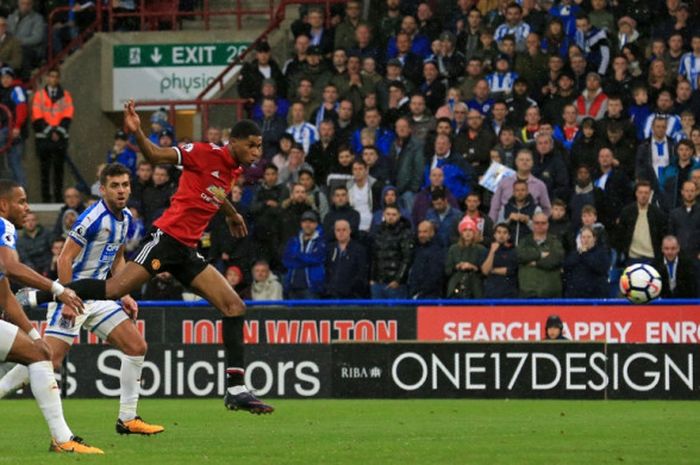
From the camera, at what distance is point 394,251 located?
20.2m

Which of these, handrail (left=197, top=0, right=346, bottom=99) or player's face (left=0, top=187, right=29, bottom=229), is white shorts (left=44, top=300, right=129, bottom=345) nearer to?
player's face (left=0, top=187, right=29, bottom=229)

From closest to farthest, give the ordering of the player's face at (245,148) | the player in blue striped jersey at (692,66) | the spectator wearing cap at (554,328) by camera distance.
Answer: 1. the player's face at (245,148)
2. the spectator wearing cap at (554,328)
3. the player in blue striped jersey at (692,66)

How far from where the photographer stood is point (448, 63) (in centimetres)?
2266

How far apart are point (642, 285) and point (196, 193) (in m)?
5.67

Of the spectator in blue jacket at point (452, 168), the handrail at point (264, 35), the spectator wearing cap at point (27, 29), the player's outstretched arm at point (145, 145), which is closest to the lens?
the player's outstretched arm at point (145, 145)

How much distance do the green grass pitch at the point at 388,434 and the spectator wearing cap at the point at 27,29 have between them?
35.7ft

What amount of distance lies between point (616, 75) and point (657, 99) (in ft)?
2.37

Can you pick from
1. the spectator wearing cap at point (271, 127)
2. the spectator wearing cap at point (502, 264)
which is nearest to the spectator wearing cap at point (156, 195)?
the spectator wearing cap at point (271, 127)

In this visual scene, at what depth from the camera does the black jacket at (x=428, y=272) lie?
781 inches

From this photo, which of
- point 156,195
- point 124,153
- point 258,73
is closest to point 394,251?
point 156,195

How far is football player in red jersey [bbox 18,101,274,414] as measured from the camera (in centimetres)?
1246

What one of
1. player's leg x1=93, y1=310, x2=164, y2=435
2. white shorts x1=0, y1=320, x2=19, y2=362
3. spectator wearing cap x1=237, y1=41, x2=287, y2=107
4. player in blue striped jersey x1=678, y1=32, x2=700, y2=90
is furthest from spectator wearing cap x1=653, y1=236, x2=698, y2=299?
white shorts x1=0, y1=320, x2=19, y2=362

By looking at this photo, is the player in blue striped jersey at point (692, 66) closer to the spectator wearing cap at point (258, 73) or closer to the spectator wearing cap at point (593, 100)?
the spectator wearing cap at point (593, 100)

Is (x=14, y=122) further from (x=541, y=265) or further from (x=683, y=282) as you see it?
(x=683, y=282)
